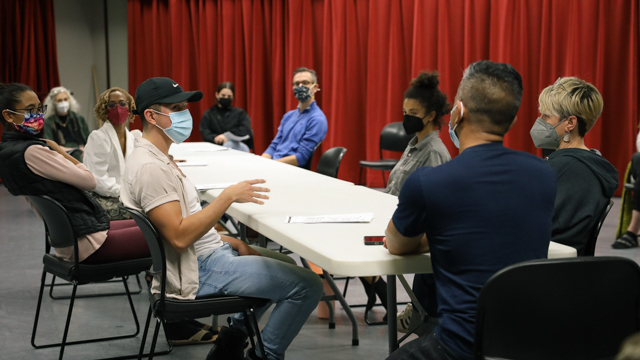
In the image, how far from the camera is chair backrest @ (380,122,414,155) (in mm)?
5637

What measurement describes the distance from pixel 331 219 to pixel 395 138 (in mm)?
3811

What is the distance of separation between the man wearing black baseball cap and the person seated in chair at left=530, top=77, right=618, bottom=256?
2.81 feet

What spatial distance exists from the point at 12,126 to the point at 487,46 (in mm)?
4863

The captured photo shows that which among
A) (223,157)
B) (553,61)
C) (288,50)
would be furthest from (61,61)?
(553,61)

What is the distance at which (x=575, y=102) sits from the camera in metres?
2.24

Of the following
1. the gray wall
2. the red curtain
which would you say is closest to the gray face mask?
the red curtain

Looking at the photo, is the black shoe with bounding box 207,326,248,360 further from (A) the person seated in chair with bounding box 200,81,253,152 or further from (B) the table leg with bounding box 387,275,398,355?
(A) the person seated in chair with bounding box 200,81,253,152

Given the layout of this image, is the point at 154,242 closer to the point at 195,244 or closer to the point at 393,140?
the point at 195,244

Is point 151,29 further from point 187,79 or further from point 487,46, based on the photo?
point 487,46

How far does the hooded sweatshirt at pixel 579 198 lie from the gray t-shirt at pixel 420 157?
76cm

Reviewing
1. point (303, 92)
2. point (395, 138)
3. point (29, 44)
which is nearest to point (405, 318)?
point (303, 92)

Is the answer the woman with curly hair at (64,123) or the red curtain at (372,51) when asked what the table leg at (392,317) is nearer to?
the red curtain at (372,51)

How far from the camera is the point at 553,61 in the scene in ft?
19.3

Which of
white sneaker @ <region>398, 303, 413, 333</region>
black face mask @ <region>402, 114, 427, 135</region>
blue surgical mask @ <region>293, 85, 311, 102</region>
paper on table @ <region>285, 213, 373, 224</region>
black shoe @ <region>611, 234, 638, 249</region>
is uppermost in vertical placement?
blue surgical mask @ <region>293, 85, 311, 102</region>
